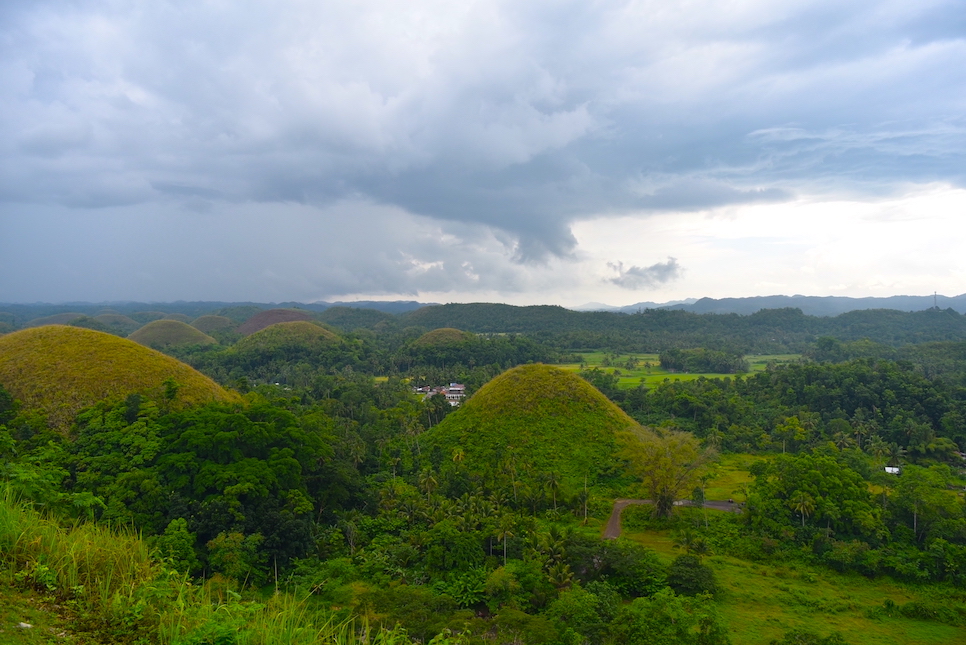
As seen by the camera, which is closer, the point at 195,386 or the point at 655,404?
the point at 195,386

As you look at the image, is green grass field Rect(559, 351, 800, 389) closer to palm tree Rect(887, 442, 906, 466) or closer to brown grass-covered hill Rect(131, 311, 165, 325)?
palm tree Rect(887, 442, 906, 466)

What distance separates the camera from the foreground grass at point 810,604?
1770 centimetres

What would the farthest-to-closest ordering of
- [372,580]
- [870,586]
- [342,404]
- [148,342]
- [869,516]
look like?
[148,342] < [342,404] < [869,516] < [870,586] < [372,580]

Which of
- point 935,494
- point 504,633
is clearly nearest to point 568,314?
point 935,494

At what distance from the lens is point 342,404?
45.4 m

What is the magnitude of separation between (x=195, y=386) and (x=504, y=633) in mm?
26065

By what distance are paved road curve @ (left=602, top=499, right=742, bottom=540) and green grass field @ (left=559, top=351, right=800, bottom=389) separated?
3071 centimetres

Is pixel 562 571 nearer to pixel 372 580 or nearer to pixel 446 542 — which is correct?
pixel 446 542

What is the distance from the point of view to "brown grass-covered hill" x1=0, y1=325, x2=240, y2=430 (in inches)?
1086

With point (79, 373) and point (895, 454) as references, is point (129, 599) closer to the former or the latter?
point (79, 373)

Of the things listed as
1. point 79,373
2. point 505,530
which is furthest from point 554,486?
point 79,373

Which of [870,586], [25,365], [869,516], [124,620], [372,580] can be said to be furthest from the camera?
[25,365]

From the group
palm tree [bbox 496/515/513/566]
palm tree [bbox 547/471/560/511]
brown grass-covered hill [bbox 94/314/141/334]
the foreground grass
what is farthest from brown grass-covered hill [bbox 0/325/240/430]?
brown grass-covered hill [bbox 94/314/141/334]

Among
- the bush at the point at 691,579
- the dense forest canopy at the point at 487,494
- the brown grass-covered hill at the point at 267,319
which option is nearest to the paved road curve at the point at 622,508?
the dense forest canopy at the point at 487,494
